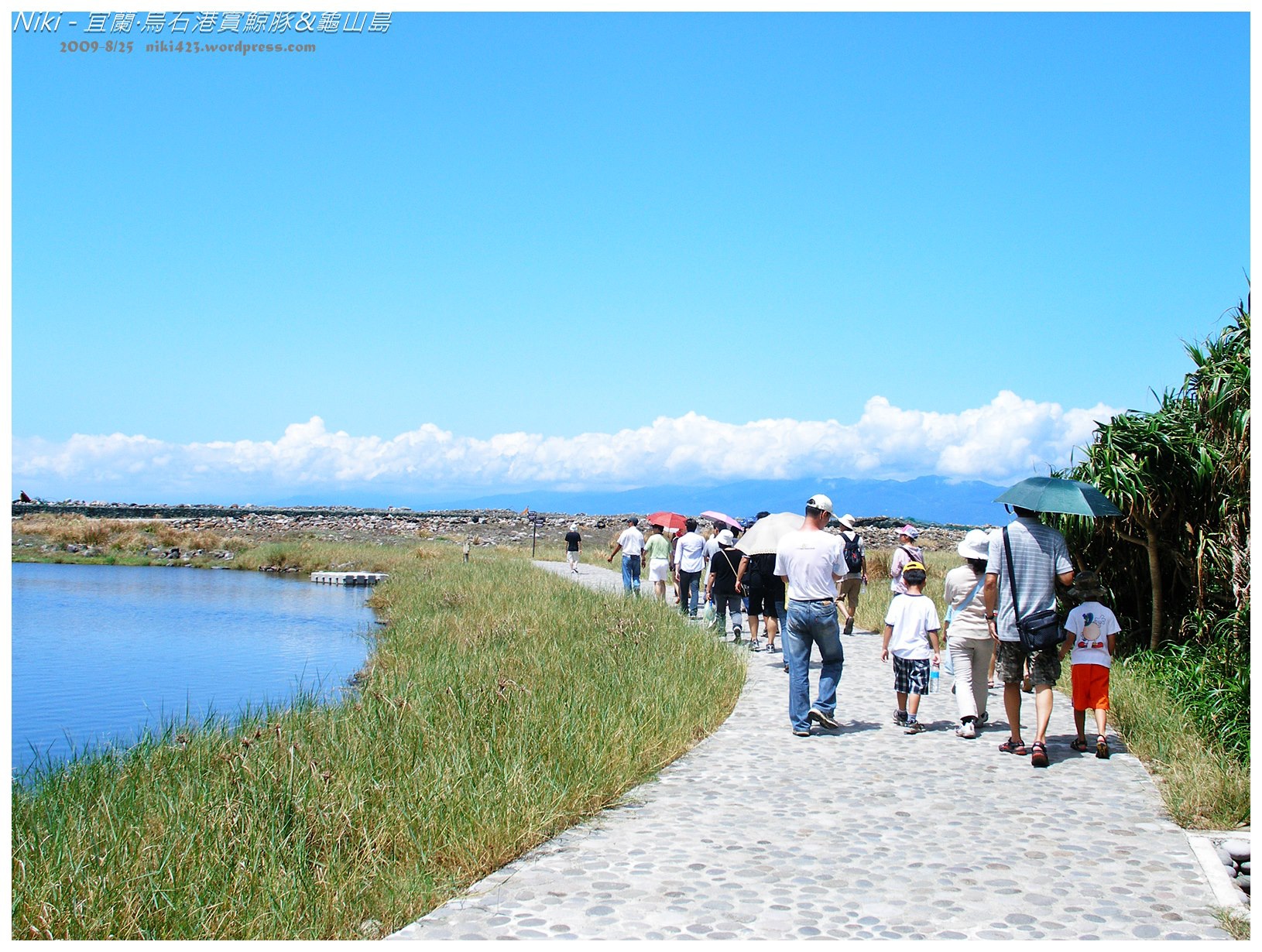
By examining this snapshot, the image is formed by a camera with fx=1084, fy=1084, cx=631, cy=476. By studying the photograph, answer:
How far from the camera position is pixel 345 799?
5.91m

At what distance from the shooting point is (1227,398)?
988 centimetres

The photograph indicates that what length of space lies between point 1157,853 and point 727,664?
627 cm

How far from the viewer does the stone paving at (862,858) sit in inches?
181

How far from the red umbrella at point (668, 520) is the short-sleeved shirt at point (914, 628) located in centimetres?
1039

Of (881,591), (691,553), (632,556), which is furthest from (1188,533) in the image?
(632,556)

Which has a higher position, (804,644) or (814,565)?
(814,565)

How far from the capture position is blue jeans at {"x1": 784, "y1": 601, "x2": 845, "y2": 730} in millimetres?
8609

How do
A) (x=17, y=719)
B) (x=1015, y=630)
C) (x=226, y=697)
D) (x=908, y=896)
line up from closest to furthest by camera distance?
1. (x=908, y=896)
2. (x=1015, y=630)
3. (x=17, y=719)
4. (x=226, y=697)

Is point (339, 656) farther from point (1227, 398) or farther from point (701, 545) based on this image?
point (1227, 398)

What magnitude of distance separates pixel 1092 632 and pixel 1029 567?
69 cm

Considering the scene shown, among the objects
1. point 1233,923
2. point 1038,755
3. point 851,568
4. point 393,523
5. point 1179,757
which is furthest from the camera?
point 393,523

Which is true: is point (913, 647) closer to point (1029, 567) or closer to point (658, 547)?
point (1029, 567)

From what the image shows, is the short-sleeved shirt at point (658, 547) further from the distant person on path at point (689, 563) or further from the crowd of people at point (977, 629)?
the crowd of people at point (977, 629)

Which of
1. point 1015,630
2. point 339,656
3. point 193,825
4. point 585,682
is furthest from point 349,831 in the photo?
point 339,656
